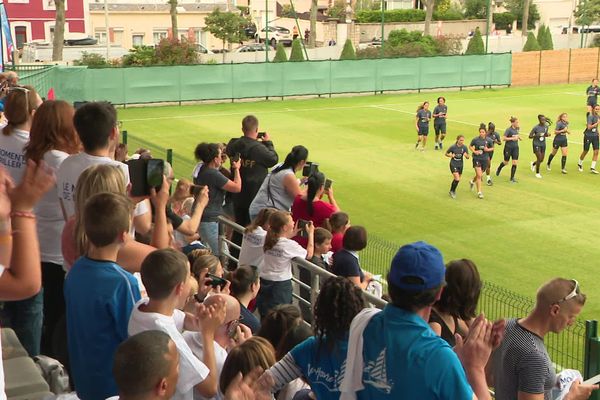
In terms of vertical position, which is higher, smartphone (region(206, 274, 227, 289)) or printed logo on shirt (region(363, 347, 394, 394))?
printed logo on shirt (region(363, 347, 394, 394))

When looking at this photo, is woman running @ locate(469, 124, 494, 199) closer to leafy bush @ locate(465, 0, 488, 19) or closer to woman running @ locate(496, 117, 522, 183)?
woman running @ locate(496, 117, 522, 183)

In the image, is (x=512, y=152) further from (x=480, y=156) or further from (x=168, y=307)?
(x=168, y=307)

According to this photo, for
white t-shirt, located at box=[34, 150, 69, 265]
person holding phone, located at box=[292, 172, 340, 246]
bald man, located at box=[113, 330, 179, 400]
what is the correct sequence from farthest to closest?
person holding phone, located at box=[292, 172, 340, 246], white t-shirt, located at box=[34, 150, 69, 265], bald man, located at box=[113, 330, 179, 400]

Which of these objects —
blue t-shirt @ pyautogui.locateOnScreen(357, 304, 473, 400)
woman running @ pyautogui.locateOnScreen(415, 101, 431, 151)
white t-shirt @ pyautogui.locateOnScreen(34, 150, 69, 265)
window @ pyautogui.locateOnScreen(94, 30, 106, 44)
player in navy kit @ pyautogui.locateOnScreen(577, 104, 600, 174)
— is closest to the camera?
blue t-shirt @ pyautogui.locateOnScreen(357, 304, 473, 400)

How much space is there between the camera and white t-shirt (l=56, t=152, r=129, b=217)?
631 cm

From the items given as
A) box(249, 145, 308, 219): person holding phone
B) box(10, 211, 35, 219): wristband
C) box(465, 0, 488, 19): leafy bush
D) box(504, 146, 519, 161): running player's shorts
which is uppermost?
box(465, 0, 488, 19): leafy bush

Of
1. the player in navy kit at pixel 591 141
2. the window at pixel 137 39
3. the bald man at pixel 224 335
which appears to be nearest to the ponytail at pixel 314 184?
the bald man at pixel 224 335

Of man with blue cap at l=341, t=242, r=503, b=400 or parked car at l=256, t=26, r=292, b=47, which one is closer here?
man with blue cap at l=341, t=242, r=503, b=400

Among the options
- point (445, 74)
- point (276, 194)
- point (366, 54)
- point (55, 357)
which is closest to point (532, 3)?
point (366, 54)

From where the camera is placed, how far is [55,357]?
603cm

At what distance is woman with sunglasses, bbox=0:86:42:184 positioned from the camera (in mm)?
7375

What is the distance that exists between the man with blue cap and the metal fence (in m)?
5.83

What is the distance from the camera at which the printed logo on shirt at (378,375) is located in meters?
4.03

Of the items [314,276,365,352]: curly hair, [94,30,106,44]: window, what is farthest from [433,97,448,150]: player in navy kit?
[94,30,106,44]: window
